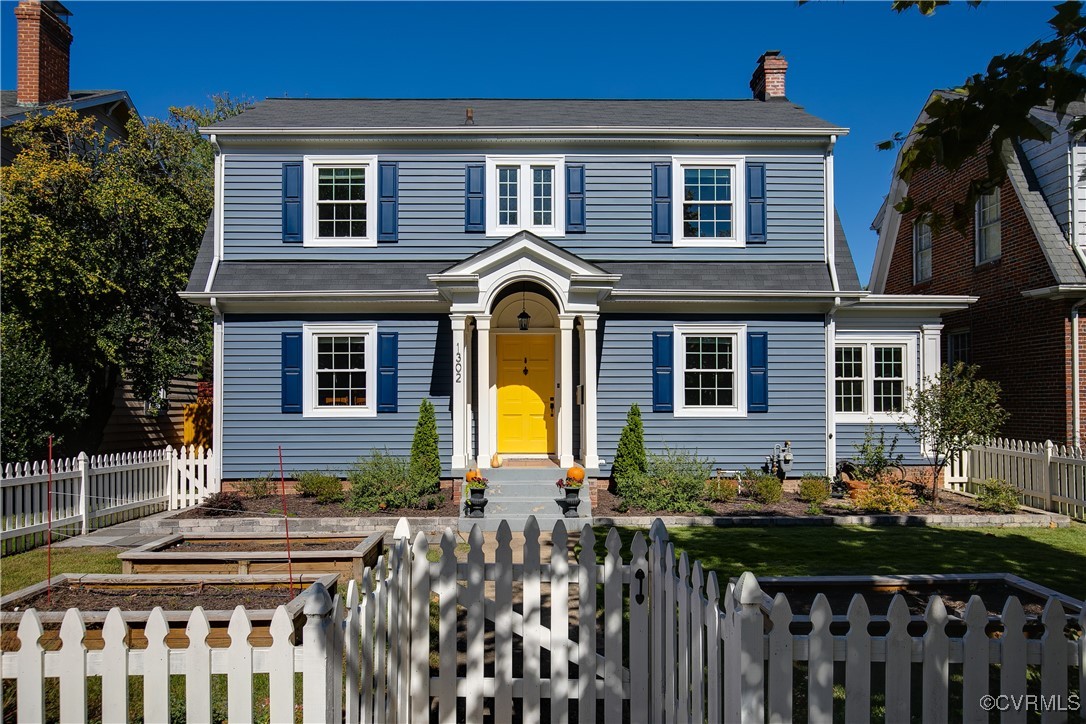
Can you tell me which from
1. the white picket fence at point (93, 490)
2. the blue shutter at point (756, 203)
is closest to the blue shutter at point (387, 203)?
the white picket fence at point (93, 490)

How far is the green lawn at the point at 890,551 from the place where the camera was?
25.4ft

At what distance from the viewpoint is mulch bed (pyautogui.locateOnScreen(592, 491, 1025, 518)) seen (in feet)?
37.2

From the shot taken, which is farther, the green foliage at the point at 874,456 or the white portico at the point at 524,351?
the green foliage at the point at 874,456

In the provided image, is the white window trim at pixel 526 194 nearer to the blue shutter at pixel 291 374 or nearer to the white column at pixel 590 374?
the white column at pixel 590 374

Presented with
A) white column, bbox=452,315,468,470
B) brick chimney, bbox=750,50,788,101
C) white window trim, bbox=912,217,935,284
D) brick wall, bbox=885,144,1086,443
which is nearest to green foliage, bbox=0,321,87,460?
white column, bbox=452,315,468,470

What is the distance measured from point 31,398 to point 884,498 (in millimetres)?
15024

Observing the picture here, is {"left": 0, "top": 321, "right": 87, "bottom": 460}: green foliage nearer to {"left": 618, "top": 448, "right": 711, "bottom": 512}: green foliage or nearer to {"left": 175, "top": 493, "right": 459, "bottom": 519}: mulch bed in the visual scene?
{"left": 175, "top": 493, "right": 459, "bottom": 519}: mulch bed

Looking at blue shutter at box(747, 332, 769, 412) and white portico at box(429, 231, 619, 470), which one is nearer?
white portico at box(429, 231, 619, 470)

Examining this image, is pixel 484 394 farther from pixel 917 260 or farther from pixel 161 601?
pixel 917 260

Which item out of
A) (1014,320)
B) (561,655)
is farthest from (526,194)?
(561,655)

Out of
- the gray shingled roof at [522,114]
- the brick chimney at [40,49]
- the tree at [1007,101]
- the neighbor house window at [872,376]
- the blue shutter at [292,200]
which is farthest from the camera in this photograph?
the brick chimney at [40,49]

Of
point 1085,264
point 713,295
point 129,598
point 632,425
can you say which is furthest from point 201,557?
point 1085,264

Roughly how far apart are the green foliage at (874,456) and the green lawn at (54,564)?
12419mm

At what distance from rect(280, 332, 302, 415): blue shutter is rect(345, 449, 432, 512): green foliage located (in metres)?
2.11
